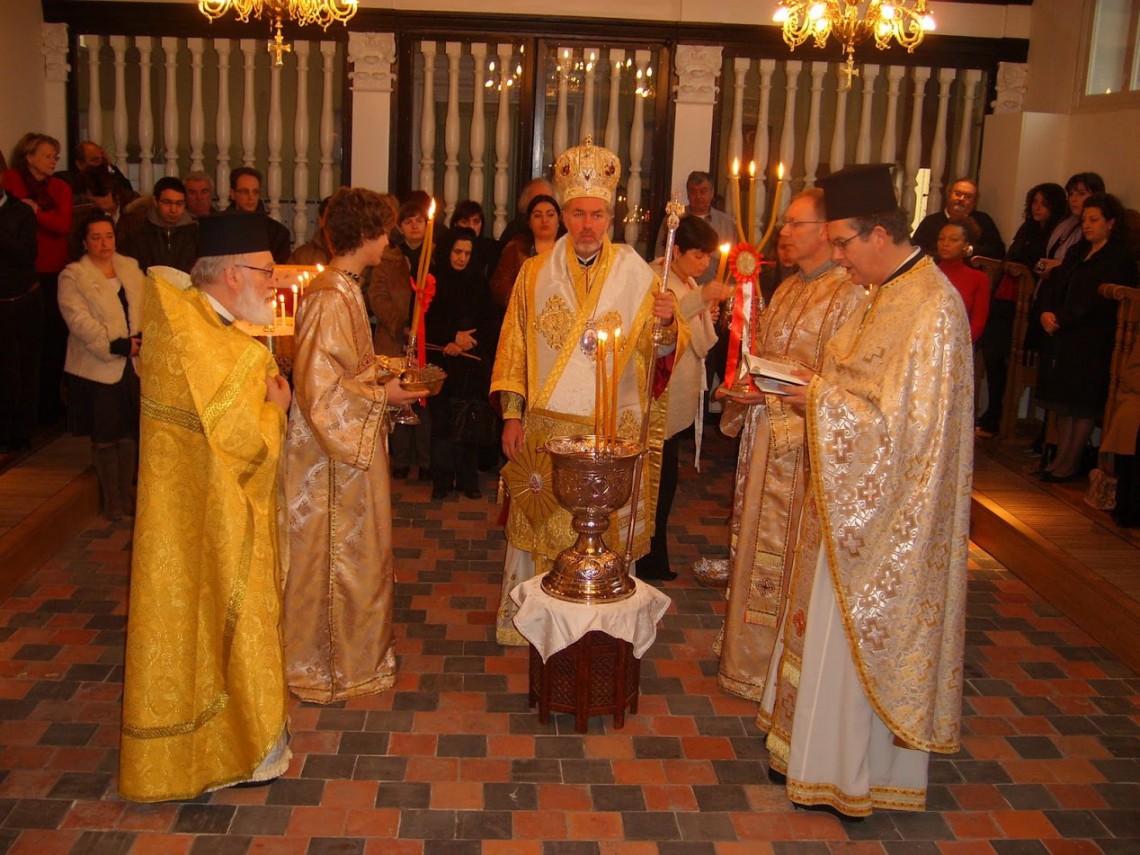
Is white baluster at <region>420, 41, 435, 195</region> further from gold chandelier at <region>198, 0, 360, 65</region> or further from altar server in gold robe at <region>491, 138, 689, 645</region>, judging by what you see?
altar server in gold robe at <region>491, 138, 689, 645</region>

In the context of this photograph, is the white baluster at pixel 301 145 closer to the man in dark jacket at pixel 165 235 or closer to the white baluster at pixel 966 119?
the man in dark jacket at pixel 165 235

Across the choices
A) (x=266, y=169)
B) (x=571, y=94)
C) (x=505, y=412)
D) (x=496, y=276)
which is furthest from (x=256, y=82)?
(x=505, y=412)

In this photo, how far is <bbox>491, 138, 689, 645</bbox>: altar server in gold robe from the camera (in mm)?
4695

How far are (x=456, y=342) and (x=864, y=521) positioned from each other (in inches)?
158

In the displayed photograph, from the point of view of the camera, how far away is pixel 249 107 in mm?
9609

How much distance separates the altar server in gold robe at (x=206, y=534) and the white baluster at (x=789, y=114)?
22.7 feet

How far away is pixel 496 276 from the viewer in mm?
7523

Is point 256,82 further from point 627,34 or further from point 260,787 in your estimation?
point 260,787

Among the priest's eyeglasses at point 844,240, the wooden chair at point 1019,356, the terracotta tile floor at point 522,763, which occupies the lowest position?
the terracotta tile floor at point 522,763

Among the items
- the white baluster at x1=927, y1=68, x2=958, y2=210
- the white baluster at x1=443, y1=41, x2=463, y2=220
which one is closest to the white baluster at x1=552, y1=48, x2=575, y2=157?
the white baluster at x1=443, y1=41, x2=463, y2=220

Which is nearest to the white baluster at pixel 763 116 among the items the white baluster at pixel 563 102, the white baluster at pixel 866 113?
the white baluster at pixel 866 113

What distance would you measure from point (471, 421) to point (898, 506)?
395cm

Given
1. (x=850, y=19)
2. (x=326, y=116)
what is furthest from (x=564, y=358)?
(x=326, y=116)

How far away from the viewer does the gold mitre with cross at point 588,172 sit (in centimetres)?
456
